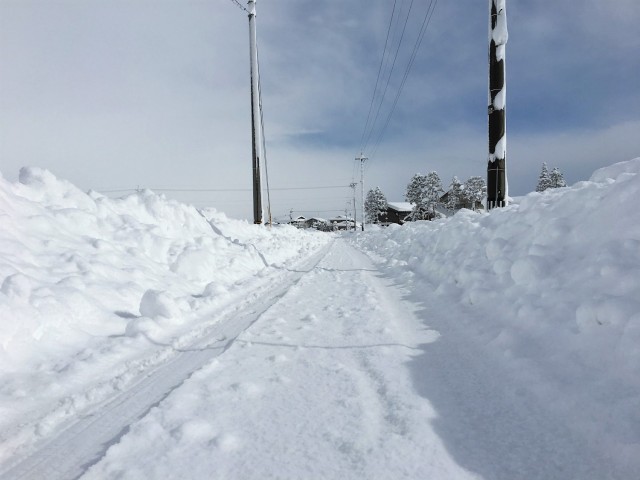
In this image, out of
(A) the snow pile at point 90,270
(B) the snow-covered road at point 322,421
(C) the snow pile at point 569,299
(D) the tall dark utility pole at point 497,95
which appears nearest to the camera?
(B) the snow-covered road at point 322,421

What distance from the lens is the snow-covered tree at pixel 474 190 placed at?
6306cm

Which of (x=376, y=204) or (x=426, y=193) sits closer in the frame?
(x=426, y=193)

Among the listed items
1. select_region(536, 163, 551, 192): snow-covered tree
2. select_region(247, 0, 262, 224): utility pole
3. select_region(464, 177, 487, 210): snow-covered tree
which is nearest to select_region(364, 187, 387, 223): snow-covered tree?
select_region(464, 177, 487, 210): snow-covered tree

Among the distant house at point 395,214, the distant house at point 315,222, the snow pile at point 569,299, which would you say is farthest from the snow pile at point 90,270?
the distant house at point 315,222

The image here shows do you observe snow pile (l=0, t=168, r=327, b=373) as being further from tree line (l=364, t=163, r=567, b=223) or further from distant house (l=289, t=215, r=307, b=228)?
distant house (l=289, t=215, r=307, b=228)

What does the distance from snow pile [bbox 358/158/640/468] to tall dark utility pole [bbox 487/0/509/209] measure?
61.4 inches

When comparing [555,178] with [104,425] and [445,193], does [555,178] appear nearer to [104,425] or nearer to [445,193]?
[445,193]

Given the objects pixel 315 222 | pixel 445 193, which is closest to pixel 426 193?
pixel 445 193

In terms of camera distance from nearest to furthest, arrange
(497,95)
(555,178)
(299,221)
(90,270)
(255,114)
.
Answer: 1. (90,270)
2. (497,95)
3. (255,114)
4. (555,178)
5. (299,221)

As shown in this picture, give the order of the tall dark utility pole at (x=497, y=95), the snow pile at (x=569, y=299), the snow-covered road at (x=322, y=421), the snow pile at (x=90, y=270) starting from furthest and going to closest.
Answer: the tall dark utility pole at (x=497, y=95), the snow pile at (x=90, y=270), the snow pile at (x=569, y=299), the snow-covered road at (x=322, y=421)

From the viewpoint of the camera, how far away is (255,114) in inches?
707

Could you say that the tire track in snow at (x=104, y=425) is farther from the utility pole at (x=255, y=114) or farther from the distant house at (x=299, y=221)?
the distant house at (x=299, y=221)

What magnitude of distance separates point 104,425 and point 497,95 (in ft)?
30.6

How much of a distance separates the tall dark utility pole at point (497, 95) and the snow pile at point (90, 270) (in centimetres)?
632
